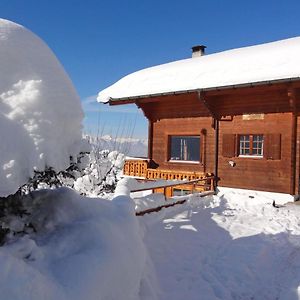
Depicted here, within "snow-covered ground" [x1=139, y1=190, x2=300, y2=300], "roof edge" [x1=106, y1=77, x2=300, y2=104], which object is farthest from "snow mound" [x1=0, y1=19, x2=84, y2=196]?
"roof edge" [x1=106, y1=77, x2=300, y2=104]

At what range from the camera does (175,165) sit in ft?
44.7

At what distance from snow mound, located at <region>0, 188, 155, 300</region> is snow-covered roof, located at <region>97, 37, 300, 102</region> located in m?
7.70

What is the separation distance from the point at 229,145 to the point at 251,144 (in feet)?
2.43

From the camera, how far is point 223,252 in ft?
18.9

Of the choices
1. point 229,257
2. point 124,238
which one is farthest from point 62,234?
point 229,257

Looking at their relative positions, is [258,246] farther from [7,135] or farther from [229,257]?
[7,135]

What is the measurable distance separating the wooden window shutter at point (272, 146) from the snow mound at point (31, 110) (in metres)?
8.84

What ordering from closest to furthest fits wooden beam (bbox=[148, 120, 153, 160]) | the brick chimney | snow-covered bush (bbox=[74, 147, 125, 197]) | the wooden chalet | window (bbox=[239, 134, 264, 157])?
the wooden chalet < window (bbox=[239, 134, 264, 157]) < snow-covered bush (bbox=[74, 147, 125, 197]) < wooden beam (bbox=[148, 120, 153, 160]) < the brick chimney

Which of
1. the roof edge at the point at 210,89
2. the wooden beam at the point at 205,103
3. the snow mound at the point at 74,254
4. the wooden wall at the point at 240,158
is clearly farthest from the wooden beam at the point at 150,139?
the snow mound at the point at 74,254

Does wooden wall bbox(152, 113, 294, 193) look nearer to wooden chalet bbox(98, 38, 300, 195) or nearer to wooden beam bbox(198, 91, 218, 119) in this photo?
wooden chalet bbox(98, 38, 300, 195)

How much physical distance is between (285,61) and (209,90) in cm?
244

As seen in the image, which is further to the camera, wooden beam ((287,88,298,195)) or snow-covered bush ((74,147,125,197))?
snow-covered bush ((74,147,125,197))

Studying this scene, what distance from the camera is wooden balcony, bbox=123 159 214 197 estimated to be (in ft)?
38.8

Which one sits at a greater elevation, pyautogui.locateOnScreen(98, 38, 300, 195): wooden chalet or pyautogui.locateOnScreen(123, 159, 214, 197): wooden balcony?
pyautogui.locateOnScreen(98, 38, 300, 195): wooden chalet
